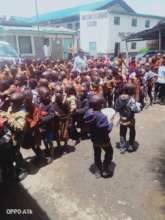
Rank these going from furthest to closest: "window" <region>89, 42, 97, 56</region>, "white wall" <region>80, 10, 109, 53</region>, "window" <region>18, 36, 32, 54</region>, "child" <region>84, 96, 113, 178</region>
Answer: "window" <region>89, 42, 97, 56</region> → "white wall" <region>80, 10, 109, 53</region> → "window" <region>18, 36, 32, 54</region> → "child" <region>84, 96, 113, 178</region>

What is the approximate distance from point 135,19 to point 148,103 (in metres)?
29.2

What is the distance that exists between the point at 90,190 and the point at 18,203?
1.07 metres

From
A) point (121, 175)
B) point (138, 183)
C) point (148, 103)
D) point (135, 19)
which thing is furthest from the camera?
point (135, 19)

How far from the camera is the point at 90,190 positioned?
4.04m

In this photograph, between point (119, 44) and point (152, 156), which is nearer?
point (152, 156)

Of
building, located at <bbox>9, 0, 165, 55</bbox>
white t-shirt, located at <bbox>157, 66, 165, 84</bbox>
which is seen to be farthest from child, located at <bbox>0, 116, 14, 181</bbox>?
building, located at <bbox>9, 0, 165, 55</bbox>

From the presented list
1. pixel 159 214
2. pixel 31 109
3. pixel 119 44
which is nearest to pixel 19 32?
pixel 119 44

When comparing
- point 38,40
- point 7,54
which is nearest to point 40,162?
point 7,54

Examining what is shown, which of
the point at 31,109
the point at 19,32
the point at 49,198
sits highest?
the point at 19,32

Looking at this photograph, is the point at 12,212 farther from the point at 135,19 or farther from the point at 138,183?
the point at 135,19

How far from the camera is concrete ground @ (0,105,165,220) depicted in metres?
3.53

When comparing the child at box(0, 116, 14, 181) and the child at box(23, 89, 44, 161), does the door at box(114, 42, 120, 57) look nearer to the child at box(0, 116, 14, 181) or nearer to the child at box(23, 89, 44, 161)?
the child at box(23, 89, 44, 161)

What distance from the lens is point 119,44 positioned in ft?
110

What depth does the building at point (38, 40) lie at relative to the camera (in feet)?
83.3
